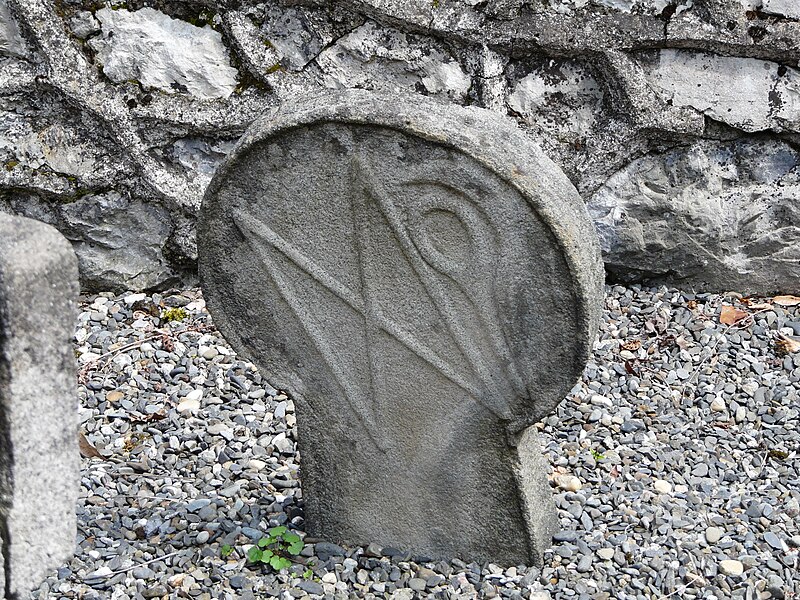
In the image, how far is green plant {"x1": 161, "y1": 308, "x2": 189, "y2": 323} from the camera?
3.99 metres

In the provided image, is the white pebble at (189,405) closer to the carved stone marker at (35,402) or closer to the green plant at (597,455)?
the green plant at (597,455)

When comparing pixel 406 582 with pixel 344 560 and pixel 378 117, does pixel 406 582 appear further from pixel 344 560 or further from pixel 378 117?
pixel 378 117

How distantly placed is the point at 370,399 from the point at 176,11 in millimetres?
1824

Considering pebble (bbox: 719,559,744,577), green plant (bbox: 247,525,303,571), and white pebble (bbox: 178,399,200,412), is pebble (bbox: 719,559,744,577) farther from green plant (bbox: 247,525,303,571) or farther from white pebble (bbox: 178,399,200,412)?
white pebble (bbox: 178,399,200,412)

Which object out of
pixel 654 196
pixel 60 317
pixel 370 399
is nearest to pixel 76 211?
pixel 370 399

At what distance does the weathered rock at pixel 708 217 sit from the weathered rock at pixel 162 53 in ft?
4.70

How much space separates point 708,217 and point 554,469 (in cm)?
132

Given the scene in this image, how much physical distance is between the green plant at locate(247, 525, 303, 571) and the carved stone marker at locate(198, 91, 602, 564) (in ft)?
0.26

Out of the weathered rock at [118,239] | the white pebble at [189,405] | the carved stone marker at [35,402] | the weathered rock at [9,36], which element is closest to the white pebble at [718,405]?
the white pebble at [189,405]

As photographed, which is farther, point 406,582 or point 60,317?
point 406,582

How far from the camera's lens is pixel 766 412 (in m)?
3.42

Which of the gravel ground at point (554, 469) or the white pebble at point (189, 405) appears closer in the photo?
the gravel ground at point (554, 469)

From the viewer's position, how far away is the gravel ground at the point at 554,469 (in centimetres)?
273

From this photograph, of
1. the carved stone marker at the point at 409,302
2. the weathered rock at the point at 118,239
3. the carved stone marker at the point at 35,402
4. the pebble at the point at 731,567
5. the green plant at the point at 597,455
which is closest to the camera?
the carved stone marker at the point at 35,402
